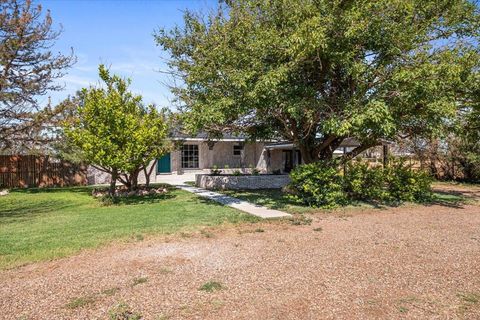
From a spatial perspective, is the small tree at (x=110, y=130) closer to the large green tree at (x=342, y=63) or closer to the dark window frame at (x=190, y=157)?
the large green tree at (x=342, y=63)

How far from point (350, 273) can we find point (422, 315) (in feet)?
4.59

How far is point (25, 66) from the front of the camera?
17422 mm

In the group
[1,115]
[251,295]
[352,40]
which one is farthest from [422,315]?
[1,115]

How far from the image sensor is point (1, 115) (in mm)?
17375

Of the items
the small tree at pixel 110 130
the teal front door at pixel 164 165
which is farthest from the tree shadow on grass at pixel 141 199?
the teal front door at pixel 164 165

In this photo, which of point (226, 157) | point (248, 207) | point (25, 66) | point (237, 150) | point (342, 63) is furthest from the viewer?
point (237, 150)

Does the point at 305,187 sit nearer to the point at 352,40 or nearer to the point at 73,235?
the point at 352,40

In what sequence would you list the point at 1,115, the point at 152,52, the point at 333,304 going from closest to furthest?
the point at 333,304 → the point at 152,52 → the point at 1,115

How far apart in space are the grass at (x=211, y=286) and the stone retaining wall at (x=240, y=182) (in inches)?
510

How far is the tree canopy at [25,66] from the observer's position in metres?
15.9

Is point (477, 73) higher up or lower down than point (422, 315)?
higher up

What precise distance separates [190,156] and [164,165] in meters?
2.15

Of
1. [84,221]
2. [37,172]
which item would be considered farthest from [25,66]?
[84,221]

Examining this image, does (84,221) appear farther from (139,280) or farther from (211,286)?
(211,286)
